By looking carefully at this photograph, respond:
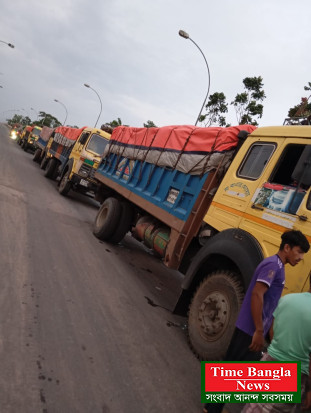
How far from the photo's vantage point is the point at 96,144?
11.2m

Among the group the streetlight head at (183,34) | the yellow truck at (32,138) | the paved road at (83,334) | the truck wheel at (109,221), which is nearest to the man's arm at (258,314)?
the paved road at (83,334)

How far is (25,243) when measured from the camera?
16.9 feet

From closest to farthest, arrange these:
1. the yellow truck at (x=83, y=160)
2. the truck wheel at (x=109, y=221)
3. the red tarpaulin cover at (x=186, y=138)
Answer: the red tarpaulin cover at (x=186, y=138) → the truck wheel at (x=109, y=221) → the yellow truck at (x=83, y=160)

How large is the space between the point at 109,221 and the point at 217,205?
361cm

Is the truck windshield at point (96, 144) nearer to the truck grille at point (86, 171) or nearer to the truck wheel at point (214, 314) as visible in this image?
the truck grille at point (86, 171)

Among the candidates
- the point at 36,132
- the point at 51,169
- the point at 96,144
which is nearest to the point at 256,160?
the point at 96,144

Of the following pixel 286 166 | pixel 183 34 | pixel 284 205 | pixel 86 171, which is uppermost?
pixel 183 34

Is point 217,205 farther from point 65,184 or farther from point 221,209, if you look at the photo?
point 65,184

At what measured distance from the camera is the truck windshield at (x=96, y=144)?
1117cm

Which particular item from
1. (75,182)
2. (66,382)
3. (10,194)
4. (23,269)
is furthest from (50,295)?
(75,182)

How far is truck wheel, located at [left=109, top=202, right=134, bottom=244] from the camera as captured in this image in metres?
7.42

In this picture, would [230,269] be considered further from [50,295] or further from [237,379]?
[50,295]

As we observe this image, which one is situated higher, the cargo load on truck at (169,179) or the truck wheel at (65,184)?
the cargo load on truck at (169,179)

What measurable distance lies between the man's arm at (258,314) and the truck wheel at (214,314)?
2.71 feet
